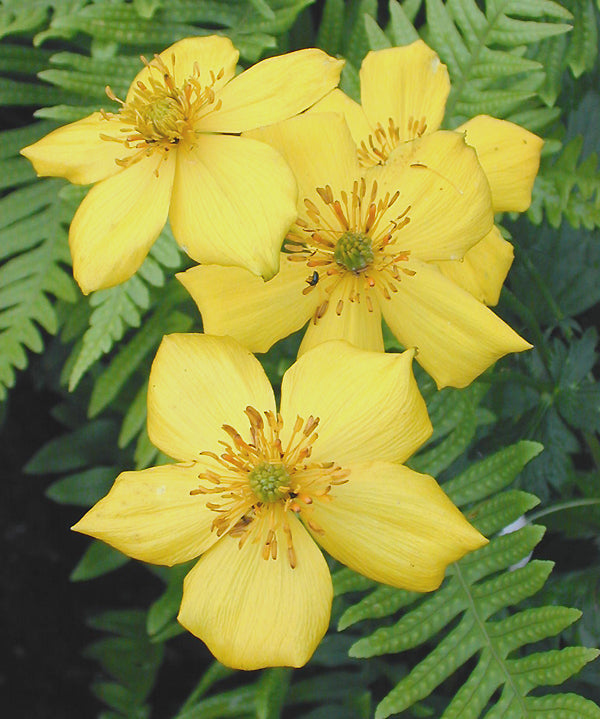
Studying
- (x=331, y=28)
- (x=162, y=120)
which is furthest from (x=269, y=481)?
(x=331, y=28)

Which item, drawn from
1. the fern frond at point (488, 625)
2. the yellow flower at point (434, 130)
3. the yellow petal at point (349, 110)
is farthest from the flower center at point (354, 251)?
the fern frond at point (488, 625)

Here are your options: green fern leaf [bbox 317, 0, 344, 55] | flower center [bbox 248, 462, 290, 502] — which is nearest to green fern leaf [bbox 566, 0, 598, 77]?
green fern leaf [bbox 317, 0, 344, 55]

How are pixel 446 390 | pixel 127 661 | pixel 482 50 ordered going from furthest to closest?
pixel 127 661
pixel 482 50
pixel 446 390

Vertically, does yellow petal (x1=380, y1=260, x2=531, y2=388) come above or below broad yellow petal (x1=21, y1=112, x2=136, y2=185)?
below

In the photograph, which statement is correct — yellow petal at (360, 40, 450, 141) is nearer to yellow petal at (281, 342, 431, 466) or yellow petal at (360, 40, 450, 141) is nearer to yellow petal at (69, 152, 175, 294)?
yellow petal at (69, 152, 175, 294)

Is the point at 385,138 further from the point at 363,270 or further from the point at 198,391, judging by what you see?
the point at 198,391

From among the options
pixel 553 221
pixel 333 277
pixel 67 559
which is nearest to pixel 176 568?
pixel 67 559

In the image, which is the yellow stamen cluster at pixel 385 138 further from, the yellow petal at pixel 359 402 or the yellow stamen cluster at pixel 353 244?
the yellow petal at pixel 359 402
